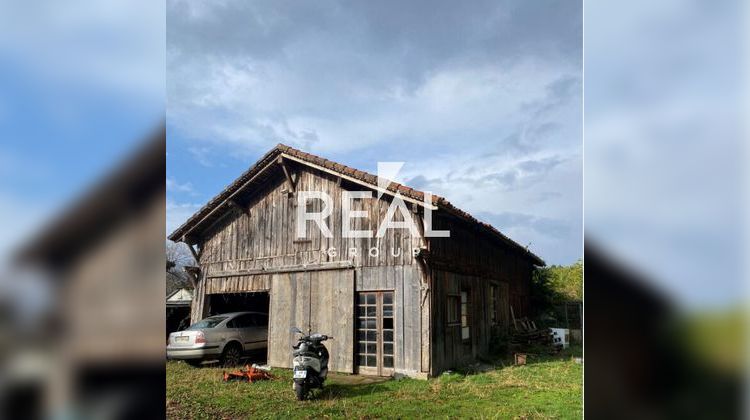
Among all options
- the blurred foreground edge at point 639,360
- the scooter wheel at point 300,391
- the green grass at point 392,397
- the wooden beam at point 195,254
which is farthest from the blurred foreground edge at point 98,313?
the wooden beam at point 195,254

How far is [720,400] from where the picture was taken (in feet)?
A: 3.06

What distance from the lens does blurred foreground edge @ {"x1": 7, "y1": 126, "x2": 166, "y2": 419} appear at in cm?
88

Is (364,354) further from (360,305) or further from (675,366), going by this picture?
(675,366)

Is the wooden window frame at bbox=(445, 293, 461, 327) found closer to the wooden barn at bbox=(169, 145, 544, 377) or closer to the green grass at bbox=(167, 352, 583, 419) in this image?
the wooden barn at bbox=(169, 145, 544, 377)

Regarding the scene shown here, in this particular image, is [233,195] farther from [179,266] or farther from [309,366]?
[309,366]

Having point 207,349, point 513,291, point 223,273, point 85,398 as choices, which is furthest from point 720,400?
point 513,291

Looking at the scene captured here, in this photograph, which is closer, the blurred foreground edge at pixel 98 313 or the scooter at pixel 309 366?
the blurred foreground edge at pixel 98 313

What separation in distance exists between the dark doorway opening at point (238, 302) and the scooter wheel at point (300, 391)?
2553 millimetres

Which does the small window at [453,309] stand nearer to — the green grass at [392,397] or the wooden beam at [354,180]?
the green grass at [392,397]

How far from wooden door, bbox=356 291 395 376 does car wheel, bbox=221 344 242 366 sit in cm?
211

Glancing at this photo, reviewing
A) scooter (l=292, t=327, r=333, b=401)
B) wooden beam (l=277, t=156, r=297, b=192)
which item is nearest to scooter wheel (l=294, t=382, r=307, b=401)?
scooter (l=292, t=327, r=333, b=401)

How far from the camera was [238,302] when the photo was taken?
308 inches

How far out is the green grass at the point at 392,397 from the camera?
4.69 metres

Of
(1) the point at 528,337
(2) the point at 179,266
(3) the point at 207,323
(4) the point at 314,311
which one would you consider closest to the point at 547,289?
(1) the point at 528,337
